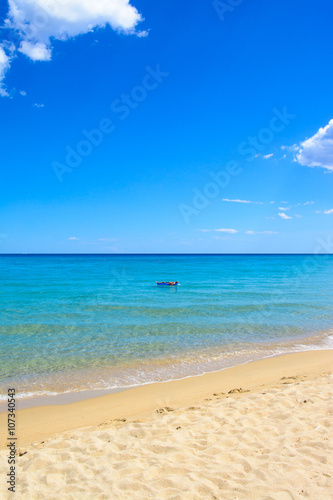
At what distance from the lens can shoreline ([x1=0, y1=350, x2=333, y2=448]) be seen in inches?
261

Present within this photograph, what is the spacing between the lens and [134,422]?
6.39 m

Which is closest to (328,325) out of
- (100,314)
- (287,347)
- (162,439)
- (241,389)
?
(287,347)

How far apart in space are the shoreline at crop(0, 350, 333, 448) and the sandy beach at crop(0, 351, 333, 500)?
0.13 feet

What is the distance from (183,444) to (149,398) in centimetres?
290

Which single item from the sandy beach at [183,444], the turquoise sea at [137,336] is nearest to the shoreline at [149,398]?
the sandy beach at [183,444]

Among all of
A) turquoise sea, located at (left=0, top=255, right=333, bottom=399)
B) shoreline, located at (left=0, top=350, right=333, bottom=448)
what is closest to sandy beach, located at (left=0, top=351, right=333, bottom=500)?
shoreline, located at (left=0, top=350, right=333, bottom=448)

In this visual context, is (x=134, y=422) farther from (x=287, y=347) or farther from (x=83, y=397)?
(x=287, y=347)

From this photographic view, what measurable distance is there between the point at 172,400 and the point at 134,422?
1.57 m

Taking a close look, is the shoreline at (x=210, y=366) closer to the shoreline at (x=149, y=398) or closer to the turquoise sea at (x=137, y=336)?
the turquoise sea at (x=137, y=336)

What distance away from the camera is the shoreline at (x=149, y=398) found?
662 centimetres

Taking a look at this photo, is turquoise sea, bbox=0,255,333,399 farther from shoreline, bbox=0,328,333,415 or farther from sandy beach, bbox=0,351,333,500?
sandy beach, bbox=0,351,333,500

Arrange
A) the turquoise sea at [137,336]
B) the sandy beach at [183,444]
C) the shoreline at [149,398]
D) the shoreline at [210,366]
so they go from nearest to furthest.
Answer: the sandy beach at [183,444] < the shoreline at [149,398] < the shoreline at [210,366] < the turquoise sea at [137,336]

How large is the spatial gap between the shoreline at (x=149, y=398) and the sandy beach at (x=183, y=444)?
4cm

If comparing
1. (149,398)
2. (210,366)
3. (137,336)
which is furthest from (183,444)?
(137,336)
